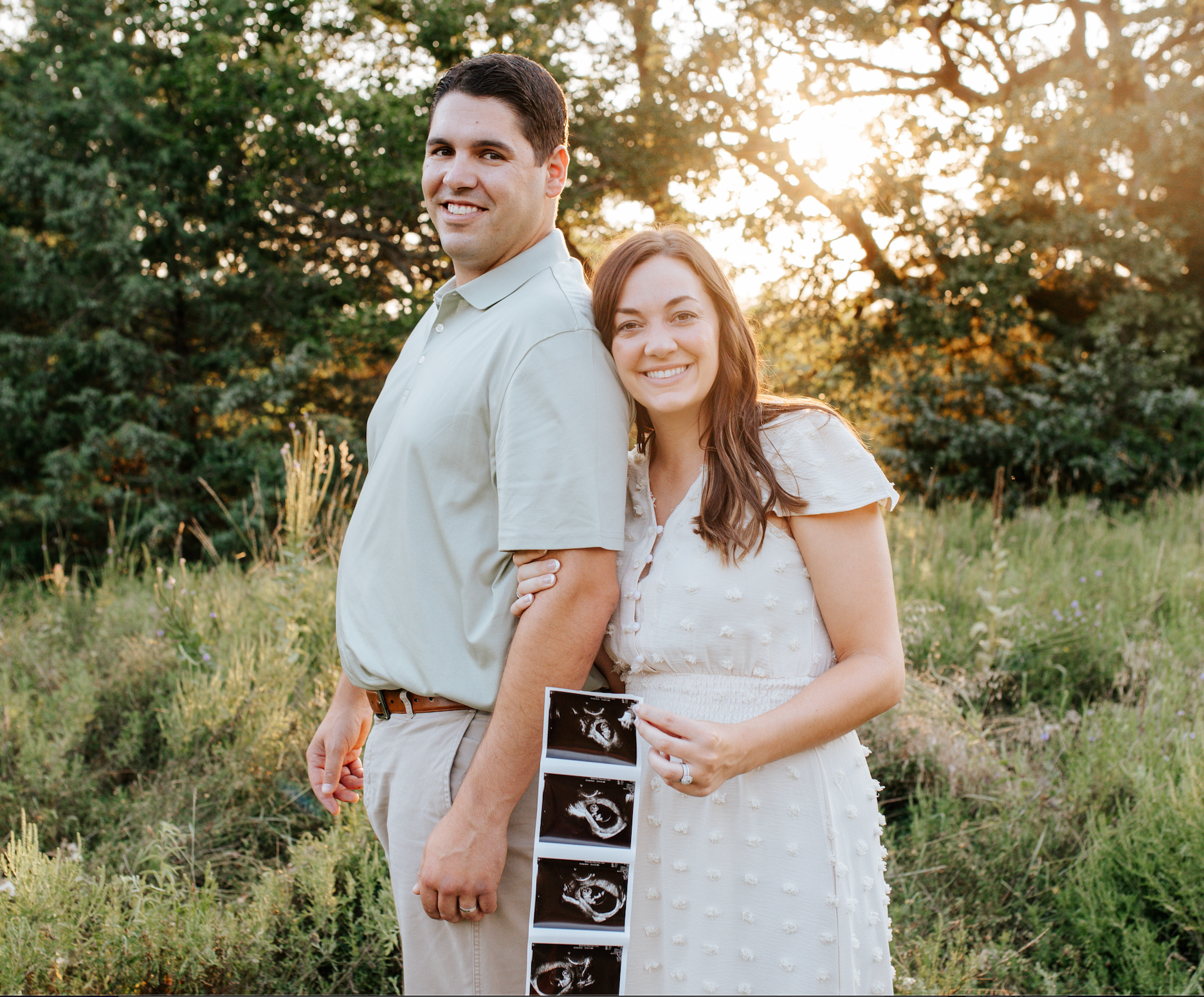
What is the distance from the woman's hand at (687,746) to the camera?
1.54 m

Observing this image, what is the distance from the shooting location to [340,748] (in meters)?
2.30

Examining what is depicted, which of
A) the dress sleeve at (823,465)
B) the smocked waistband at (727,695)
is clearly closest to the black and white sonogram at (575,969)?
the smocked waistband at (727,695)

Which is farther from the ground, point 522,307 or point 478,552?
point 522,307

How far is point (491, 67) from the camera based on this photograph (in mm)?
1975

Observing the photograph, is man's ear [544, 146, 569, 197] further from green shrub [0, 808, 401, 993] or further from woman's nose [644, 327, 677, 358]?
green shrub [0, 808, 401, 993]

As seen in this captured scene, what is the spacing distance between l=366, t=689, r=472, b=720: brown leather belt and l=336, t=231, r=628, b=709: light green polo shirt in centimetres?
2

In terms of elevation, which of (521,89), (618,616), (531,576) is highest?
(521,89)

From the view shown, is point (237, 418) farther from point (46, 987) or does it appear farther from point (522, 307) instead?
point (522, 307)

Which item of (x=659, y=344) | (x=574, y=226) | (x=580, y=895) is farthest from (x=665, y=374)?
(x=574, y=226)

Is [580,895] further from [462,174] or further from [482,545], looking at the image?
[462,174]

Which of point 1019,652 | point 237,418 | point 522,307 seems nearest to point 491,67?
point 522,307

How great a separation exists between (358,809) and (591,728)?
2.13 m

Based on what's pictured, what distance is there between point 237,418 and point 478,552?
11.4 metres

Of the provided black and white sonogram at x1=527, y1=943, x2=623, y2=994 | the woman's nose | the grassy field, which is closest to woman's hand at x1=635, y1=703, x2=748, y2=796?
black and white sonogram at x1=527, y1=943, x2=623, y2=994
